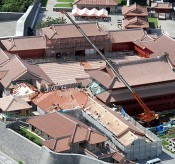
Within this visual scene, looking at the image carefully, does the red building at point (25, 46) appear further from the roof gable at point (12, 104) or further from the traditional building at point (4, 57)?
the roof gable at point (12, 104)

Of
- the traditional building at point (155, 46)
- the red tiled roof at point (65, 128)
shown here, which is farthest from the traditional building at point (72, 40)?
the red tiled roof at point (65, 128)

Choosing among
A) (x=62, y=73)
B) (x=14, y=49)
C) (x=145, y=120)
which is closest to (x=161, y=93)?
(x=145, y=120)

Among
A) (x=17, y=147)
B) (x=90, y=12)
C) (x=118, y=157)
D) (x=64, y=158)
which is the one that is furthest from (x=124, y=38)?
(x=64, y=158)

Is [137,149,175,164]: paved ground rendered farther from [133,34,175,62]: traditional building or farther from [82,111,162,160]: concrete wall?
[133,34,175,62]: traditional building

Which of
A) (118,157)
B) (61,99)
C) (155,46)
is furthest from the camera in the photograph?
(155,46)

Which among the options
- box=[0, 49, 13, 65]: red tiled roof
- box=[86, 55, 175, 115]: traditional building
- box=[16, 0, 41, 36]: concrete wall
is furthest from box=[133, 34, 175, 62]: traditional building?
box=[0, 49, 13, 65]: red tiled roof

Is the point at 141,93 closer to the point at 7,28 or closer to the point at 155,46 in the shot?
the point at 155,46
